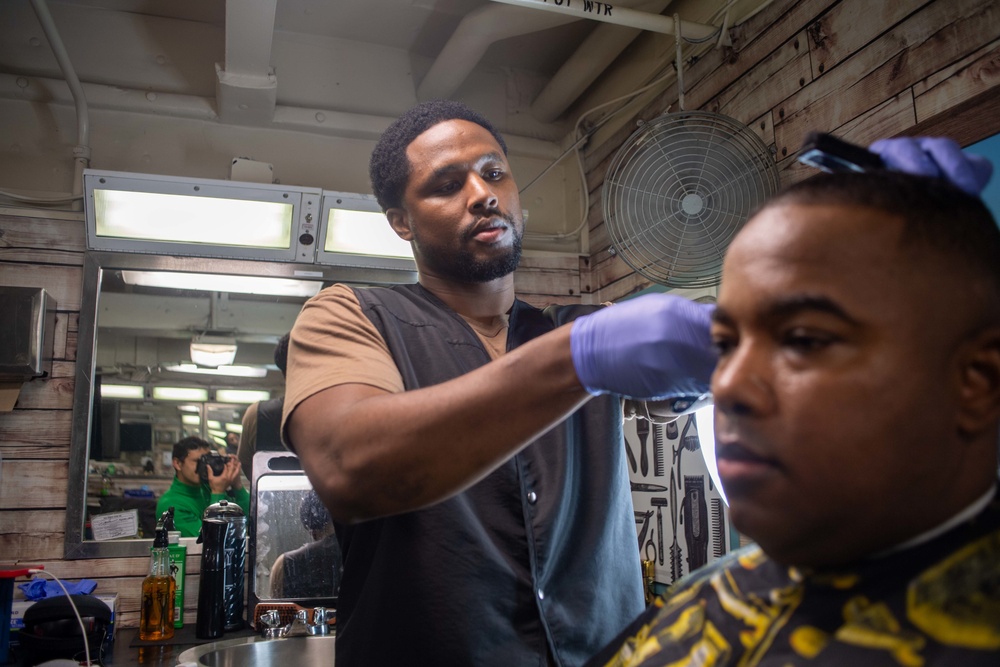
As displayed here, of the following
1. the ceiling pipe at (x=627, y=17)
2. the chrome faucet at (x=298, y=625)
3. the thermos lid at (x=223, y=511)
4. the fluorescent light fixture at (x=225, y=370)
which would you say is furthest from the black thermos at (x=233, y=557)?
the ceiling pipe at (x=627, y=17)

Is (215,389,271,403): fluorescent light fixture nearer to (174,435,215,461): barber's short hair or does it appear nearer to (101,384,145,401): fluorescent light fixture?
(174,435,215,461): barber's short hair

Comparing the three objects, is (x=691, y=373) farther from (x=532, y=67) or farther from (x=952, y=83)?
(x=532, y=67)

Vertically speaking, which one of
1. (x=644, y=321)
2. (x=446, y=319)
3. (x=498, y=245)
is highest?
(x=498, y=245)

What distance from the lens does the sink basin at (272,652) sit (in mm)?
2398

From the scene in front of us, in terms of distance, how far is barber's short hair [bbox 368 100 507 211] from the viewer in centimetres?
162

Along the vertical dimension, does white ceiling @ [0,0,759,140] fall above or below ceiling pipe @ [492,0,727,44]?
above

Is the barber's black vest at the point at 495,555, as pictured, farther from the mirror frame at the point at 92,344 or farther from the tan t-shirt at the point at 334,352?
the mirror frame at the point at 92,344

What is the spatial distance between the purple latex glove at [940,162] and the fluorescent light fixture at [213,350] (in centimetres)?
306

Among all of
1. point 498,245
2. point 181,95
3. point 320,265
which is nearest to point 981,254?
→ point 498,245

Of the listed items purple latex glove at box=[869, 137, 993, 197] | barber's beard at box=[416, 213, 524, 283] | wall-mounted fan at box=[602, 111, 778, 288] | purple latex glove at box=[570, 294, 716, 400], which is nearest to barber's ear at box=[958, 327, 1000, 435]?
purple latex glove at box=[869, 137, 993, 197]

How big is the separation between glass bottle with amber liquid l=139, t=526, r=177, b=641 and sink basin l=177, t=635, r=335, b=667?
38 cm

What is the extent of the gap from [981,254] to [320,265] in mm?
3067

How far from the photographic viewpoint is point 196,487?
316cm

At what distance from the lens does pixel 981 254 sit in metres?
0.69
